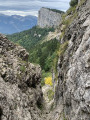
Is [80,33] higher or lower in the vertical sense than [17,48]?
higher

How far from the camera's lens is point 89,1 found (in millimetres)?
27219

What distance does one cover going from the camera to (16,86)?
27.0 m

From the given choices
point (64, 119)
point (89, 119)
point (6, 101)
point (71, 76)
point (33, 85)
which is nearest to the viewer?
point (89, 119)

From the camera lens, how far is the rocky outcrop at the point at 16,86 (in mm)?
21062

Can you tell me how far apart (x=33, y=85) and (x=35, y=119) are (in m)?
10.2

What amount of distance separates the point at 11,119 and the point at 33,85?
54.1 feet

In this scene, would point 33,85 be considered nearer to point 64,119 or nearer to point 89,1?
point 64,119

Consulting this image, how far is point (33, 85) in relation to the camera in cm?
3600

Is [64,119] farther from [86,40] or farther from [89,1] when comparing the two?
[89,1]

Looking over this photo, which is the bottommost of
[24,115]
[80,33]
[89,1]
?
[24,115]

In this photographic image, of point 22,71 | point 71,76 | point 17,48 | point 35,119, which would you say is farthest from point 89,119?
point 17,48

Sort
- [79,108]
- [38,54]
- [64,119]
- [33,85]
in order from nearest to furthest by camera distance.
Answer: [79,108] → [64,119] → [33,85] → [38,54]

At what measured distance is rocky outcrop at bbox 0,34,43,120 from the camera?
2106cm

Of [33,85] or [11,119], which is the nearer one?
[11,119]
